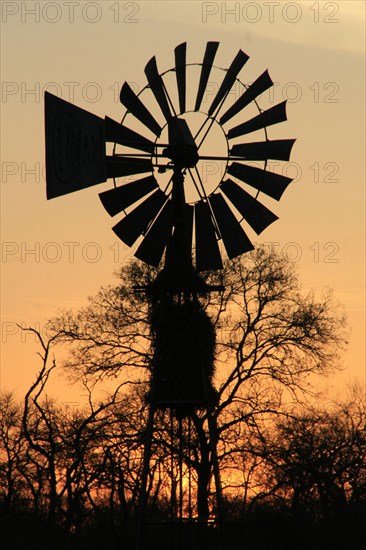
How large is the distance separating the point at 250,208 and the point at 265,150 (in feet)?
3.22

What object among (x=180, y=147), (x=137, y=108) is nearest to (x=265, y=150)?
(x=180, y=147)

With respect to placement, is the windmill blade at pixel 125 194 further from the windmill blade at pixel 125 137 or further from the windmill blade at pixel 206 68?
the windmill blade at pixel 206 68

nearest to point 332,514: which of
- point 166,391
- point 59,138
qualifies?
point 166,391

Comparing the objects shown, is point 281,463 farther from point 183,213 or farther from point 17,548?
point 183,213

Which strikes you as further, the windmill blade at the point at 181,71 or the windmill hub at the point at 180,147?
the windmill blade at the point at 181,71

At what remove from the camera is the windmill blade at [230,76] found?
66.8ft

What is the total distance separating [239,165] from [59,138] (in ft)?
11.9

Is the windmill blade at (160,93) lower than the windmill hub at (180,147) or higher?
higher

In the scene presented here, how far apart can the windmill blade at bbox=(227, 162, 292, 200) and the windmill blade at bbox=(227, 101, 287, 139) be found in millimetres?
544

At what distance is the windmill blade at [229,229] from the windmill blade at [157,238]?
2.53 ft

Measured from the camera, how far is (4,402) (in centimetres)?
4647

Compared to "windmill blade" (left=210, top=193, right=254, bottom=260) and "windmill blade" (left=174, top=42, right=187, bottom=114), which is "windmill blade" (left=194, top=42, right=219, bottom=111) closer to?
"windmill blade" (left=174, top=42, right=187, bottom=114)

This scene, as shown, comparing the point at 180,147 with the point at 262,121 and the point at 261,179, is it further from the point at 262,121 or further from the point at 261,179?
the point at 262,121

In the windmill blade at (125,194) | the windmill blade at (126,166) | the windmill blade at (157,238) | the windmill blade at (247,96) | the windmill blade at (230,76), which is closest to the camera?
the windmill blade at (126,166)
